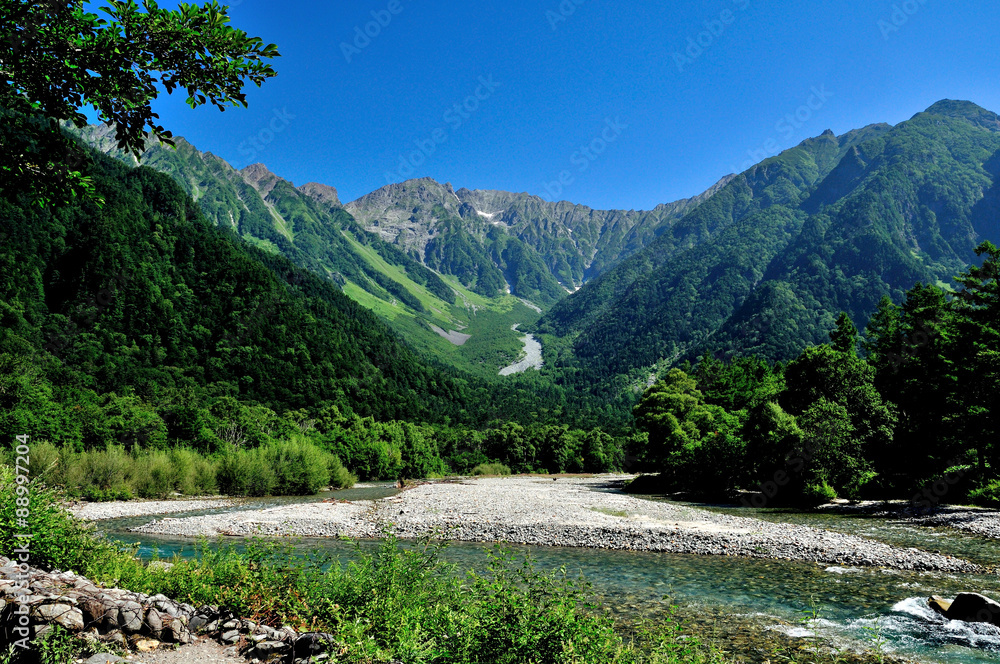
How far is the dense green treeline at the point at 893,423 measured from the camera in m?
34.8

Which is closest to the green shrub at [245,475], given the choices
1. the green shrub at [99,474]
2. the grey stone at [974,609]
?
the green shrub at [99,474]

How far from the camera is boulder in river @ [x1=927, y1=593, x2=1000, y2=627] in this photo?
44.2ft

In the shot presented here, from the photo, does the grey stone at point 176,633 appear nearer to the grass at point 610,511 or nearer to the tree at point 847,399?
the grass at point 610,511

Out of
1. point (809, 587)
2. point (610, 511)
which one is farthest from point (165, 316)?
point (809, 587)

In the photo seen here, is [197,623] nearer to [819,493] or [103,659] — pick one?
[103,659]

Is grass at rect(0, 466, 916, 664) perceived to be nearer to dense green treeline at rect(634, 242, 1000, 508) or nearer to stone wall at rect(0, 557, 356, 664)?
stone wall at rect(0, 557, 356, 664)

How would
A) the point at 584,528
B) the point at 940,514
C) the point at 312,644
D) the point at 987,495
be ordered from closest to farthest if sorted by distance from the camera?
1. the point at 312,644
2. the point at 584,528
3. the point at 940,514
4. the point at 987,495

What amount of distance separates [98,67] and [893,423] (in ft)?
170

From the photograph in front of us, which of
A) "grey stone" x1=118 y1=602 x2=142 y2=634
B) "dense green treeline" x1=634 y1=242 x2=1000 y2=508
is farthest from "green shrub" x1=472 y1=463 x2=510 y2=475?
"grey stone" x1=118 y1=602 x2=142 y2=634

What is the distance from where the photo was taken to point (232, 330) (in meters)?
136

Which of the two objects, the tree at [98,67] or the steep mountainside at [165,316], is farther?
the steep mountainside at [165,316]

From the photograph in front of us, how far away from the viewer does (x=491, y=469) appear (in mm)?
104750

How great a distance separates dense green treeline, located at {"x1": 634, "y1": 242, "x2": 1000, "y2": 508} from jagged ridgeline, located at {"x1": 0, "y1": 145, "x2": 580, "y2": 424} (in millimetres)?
91569

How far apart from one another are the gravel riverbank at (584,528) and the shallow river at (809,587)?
1.63m
